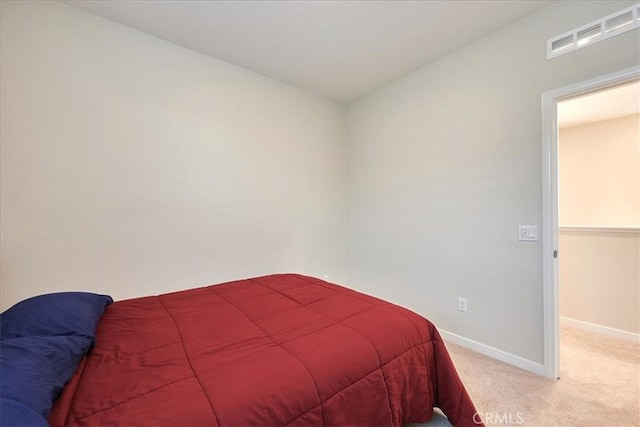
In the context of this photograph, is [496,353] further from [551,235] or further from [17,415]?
[17,415]

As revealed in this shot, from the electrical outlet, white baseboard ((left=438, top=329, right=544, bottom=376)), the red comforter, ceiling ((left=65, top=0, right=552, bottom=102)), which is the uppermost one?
ceiling ((left=65, top=0, right=552, bottom=102))

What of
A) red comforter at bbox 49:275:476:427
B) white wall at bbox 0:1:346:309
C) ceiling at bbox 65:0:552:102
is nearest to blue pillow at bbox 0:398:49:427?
red comforter at bbox 49:275:476:427

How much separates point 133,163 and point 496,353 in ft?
11.0

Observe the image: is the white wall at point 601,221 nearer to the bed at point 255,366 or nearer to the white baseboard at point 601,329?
the white baseboard at point 601,329

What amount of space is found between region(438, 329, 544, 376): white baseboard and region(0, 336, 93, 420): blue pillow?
2.69 m

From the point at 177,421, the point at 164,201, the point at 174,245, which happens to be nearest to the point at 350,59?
the point at 164,201

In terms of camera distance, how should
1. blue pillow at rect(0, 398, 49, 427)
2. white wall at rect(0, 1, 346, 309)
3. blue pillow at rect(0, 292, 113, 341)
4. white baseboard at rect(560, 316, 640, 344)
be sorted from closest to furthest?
blue pillow at rect(0, 398, 49, 427) < blue pillow at rect(0, 292, 113, 341) < white wall at rect(0, 1, 346, 309) < white baseboard at rect(560, 316, 640, 344)

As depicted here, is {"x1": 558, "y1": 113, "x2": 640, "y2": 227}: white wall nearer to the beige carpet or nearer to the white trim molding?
the white trim molding

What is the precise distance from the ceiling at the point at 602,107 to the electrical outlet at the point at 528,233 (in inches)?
52.0

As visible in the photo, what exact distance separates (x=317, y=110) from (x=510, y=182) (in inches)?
90.5

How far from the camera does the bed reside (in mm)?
798

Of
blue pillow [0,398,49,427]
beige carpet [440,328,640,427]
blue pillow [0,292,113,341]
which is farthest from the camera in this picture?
beige carpet [440,328,640,427]

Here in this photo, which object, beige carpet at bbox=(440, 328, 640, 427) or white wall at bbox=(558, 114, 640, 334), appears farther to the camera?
white wall at bbox=(558, 114, 640, 334)

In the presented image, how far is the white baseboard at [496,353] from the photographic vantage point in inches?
80.8
